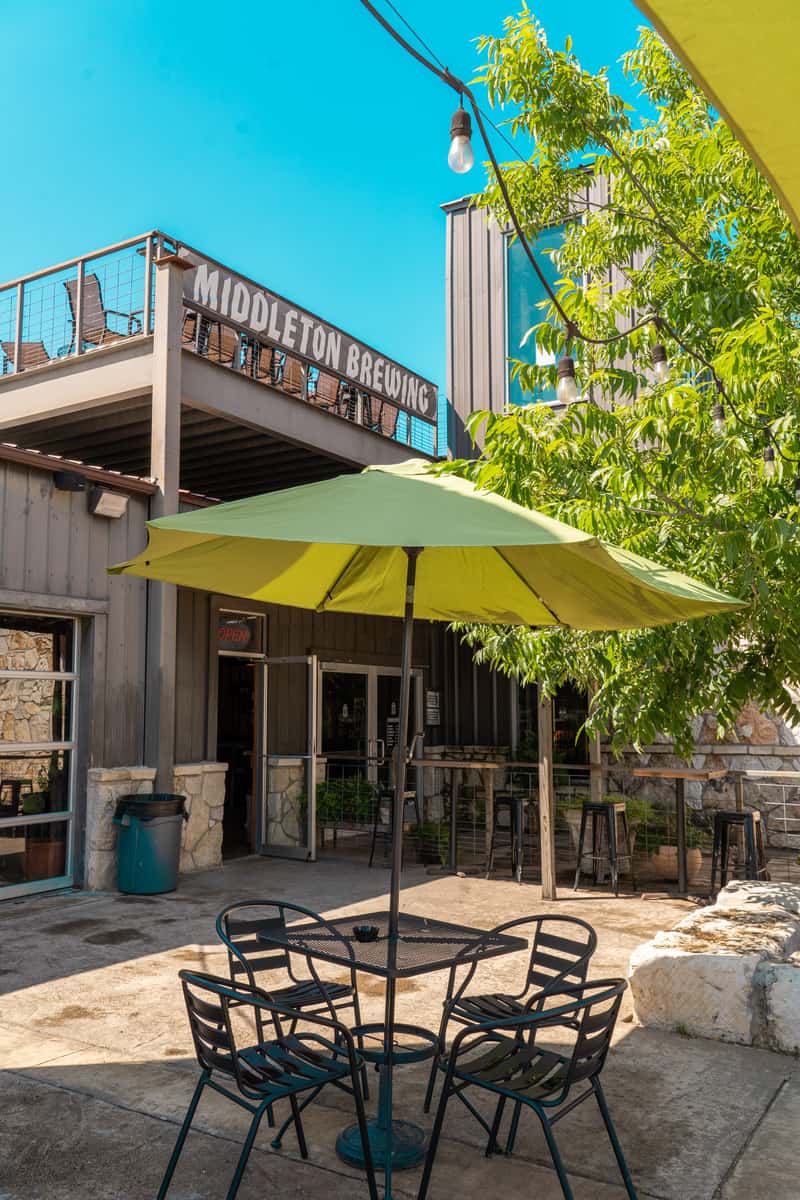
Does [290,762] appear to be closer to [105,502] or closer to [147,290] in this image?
[105,502]

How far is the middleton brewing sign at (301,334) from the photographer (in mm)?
10242

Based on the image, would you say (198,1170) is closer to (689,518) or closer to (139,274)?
(689,518)

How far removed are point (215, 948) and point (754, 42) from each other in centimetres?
632

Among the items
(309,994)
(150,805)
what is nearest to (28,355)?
(150,805)

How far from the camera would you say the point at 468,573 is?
4609mm

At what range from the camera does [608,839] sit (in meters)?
8.90

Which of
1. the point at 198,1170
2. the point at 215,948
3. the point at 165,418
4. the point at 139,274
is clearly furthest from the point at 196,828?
the point at 198,1170

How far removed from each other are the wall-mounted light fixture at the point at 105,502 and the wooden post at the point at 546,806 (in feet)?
14.0

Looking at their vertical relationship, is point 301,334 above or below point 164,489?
above

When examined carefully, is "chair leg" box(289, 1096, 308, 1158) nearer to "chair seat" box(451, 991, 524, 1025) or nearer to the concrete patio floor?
the concrete patio floor

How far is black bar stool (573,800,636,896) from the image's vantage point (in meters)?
8.68

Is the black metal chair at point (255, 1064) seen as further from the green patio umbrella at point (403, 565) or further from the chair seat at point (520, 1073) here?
the chair seat at point (520, 1073)

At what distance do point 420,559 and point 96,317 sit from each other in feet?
24.2

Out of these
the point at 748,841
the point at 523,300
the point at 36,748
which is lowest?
the point at 748,841
